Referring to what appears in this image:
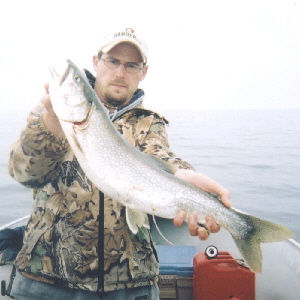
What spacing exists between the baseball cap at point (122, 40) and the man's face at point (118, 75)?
0.04 m

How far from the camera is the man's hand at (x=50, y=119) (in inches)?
92.9

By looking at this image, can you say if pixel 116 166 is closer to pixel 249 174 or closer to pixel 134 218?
pixel 134 218

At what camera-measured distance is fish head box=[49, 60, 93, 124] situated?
228 cm

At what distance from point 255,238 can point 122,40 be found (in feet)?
6.15

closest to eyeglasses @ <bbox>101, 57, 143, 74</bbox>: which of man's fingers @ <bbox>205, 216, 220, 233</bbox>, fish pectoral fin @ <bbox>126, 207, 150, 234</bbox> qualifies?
fish pectoral fin @ <bbox>126, 207, 150, 234</bbox>

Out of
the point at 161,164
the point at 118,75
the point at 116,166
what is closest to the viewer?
the point at 116,166

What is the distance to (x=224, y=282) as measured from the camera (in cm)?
427

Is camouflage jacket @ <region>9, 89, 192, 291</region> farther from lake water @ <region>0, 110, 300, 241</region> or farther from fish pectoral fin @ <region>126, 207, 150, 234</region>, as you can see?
lake water @ <region>0, 110, 300, 241</region>

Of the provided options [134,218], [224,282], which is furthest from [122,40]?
[224,282]

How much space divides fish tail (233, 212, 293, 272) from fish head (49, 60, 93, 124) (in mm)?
1330

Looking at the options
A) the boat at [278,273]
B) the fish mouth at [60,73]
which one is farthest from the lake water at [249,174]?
the fish mouth at [60,73]

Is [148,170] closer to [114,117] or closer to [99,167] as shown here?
[99,167]

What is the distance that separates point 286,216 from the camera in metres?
11.8

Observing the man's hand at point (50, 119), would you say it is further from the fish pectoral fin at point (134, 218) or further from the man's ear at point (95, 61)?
the man's ear at point (95, 61)
